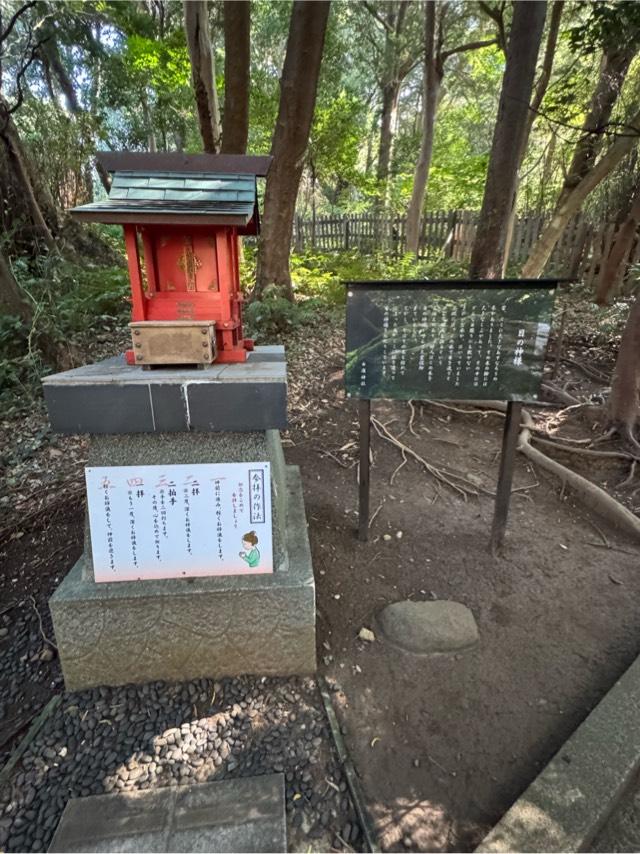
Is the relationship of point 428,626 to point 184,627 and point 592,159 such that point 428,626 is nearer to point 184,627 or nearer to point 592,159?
point 184,627

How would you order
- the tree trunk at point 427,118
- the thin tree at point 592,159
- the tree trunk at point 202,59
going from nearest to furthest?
the thin tree at point 592,159
the tree trunk at point 202,59
the tree trunk at point 427,118

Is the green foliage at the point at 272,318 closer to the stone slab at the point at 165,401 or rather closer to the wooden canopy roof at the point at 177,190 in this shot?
the wooden canopy roof at the point at 177,190

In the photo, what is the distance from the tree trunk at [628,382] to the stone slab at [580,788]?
9.64 ft

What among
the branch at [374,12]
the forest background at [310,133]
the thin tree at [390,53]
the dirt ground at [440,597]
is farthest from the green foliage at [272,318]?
the branch at [374,12]

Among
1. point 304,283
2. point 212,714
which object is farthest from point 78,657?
point 304,283

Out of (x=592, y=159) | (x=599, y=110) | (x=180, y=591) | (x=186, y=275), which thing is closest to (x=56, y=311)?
(x=186, y=275)

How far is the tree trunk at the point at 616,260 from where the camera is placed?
815 centimetres

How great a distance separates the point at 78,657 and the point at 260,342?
4.75 meters

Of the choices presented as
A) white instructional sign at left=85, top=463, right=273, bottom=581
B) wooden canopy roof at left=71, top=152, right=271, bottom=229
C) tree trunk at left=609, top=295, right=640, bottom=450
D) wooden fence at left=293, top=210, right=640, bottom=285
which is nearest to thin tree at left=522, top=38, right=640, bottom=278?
wooden fence at left=293, top=210, right=640, bottom=285

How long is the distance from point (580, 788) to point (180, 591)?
1.81 metres

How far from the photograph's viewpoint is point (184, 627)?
7.13 ft

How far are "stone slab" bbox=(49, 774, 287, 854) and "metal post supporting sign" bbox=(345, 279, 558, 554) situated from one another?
2005 millimetres

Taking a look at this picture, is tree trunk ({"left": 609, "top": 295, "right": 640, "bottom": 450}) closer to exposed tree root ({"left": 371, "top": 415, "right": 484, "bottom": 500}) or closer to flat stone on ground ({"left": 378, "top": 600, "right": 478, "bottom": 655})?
exposed tree root ({"left": 371, "top": 415, "right": 484, "bottom": 500})

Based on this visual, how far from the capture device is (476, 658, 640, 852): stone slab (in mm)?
1564
